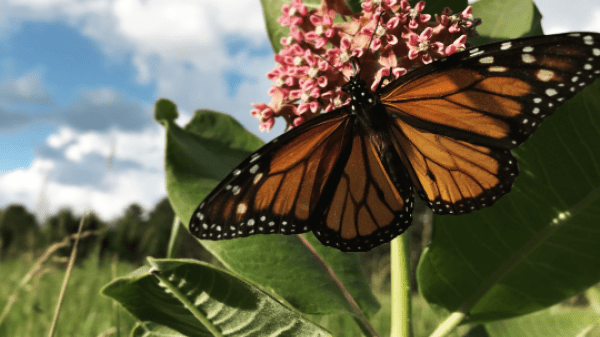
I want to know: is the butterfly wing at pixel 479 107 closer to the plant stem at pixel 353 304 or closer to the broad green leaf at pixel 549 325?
the plant stem at pixel 353 304

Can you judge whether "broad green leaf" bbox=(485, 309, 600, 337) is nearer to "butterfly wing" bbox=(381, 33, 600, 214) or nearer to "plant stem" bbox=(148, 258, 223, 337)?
"butterfly wing" bbox=(381, 33, 600, 214)

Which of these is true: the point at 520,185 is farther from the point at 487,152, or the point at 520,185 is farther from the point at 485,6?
the point at 485,6

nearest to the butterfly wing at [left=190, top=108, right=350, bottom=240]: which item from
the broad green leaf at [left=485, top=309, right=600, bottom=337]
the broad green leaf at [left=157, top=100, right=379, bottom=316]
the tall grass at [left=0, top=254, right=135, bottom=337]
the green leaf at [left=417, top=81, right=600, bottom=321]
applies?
the broad green leaf at [left=157, top=100, right=379, bottom=316]

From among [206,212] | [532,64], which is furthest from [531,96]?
[206,212]

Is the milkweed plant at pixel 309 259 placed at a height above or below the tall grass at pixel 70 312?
above

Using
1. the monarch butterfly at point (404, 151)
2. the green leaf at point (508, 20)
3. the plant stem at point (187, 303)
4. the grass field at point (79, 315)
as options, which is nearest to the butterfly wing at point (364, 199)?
the monarch butterfly at point (404, 151)

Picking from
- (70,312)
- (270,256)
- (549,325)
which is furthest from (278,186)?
(70,312)

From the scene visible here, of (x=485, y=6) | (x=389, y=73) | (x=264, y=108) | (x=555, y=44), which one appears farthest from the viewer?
(x=485, y=6)
